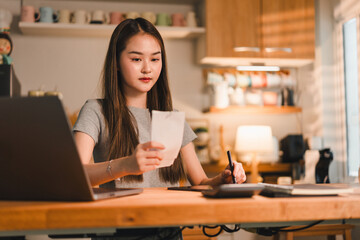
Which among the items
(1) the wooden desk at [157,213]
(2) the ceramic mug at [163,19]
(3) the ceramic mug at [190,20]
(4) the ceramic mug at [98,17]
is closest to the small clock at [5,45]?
(4) the ceramic mug at [98,17]

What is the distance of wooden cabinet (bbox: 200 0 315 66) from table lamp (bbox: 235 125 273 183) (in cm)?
58

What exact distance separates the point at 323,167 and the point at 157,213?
2.45 meters

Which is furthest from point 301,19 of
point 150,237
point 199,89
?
point 150,237

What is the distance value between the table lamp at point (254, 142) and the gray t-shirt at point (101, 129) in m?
1.91

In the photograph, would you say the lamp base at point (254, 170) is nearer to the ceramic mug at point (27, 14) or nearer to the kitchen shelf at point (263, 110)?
the kitchen shelf at point (263, 110)

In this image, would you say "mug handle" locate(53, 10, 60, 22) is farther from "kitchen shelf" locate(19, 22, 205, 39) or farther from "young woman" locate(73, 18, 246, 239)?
"young woman" locate(73, 18, 246, 239)

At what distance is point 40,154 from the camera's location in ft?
2.59

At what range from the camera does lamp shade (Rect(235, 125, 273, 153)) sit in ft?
10.6

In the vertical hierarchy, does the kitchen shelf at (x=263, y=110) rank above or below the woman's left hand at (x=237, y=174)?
above

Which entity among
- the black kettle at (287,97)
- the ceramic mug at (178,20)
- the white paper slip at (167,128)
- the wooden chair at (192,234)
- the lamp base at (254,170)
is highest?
the ceramic mug at (178,20)

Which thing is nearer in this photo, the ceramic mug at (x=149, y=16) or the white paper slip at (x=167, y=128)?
the white paper slip at (x=167, y=128)

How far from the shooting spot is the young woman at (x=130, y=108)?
132 cm

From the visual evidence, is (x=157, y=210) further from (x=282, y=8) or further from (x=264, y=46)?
(x=282, y=8)

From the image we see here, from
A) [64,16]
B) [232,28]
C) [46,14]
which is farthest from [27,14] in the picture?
[232,28]
